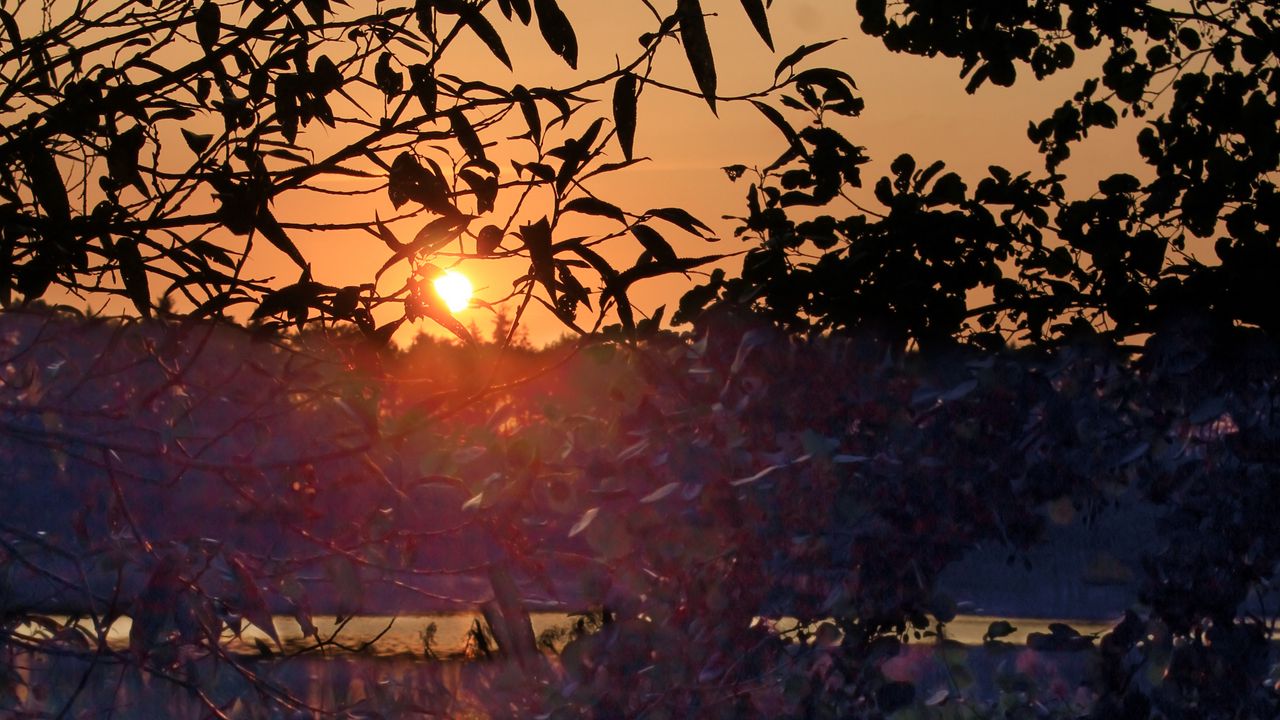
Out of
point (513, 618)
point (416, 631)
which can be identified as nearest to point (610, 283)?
point (513, 618)

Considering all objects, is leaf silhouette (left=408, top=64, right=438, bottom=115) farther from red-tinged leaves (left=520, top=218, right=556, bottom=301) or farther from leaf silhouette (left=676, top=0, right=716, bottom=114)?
leaf silhouette (left=676, top=0, right=716, bottom=114)

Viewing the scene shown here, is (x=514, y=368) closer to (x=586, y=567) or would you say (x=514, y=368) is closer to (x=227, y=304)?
(x=586, y=567)

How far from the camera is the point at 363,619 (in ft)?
31.3

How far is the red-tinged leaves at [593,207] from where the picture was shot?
2.14m

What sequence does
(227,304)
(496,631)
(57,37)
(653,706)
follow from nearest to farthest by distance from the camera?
(227,304) < (57,37) < (653,706) < (496,631)

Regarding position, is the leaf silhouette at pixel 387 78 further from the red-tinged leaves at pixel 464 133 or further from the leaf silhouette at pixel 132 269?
the leaf silhouette at pixel 132 269

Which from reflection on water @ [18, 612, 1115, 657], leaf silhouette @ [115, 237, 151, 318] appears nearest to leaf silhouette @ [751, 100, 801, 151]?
leaf silhouette @ [115, 237, 151, 318]

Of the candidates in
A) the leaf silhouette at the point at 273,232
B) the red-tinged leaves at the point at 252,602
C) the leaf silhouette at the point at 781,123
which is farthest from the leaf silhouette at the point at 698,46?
the red-tinged leaves at the point at 252,602

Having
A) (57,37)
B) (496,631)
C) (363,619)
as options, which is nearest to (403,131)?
(57,37)

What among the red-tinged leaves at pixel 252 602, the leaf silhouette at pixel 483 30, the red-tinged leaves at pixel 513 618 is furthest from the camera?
the red-tinged leaves at pixel 513 618

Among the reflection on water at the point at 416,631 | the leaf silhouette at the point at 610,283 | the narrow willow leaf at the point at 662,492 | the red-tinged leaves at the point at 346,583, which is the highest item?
the leaf silhouette at the point at 610,283

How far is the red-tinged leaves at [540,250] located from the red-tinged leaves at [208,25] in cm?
59

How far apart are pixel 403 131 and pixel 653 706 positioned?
1595 millimetres

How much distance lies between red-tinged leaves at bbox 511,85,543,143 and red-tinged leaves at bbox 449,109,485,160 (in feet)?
0.29
